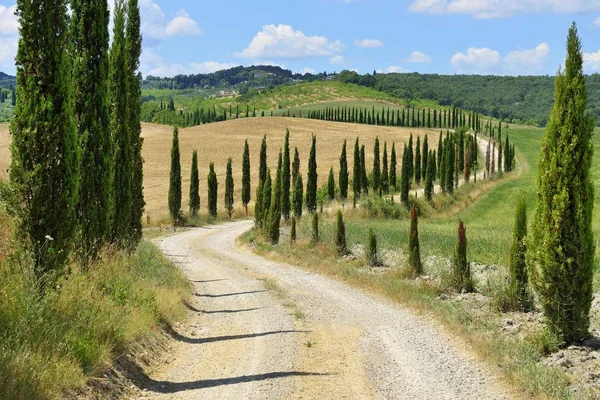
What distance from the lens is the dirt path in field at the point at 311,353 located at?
28.5 feet

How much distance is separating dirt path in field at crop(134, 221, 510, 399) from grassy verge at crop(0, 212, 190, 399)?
846mm

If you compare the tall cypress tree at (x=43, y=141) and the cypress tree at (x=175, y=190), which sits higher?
the tall cypress tree at (x=43, y=141)

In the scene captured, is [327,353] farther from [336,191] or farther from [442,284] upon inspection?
[336,191]

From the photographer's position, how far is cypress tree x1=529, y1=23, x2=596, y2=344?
35.3 ft

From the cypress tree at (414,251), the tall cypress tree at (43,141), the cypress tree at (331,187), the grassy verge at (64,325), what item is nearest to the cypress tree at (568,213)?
the grassy verge at (64,325)

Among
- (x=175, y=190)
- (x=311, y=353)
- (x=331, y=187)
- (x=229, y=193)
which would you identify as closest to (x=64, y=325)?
(x=311, y=353)

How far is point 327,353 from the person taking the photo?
35.4 ft

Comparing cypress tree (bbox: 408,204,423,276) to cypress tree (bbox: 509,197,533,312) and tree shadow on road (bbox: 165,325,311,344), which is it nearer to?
cypress tree (bbox: 509,197,533,312)

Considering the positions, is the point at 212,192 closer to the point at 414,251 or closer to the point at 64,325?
the point at 414,251

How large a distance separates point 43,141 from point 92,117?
514 cm

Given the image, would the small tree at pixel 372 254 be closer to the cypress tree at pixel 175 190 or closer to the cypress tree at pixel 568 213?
the cypress tree at pixel 568 213

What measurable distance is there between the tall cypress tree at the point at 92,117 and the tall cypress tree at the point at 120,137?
2456mm

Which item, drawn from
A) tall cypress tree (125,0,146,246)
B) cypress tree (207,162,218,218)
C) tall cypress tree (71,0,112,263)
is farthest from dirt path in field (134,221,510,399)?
cypress tree (207,162,218,218)

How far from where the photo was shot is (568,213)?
1078 cm
